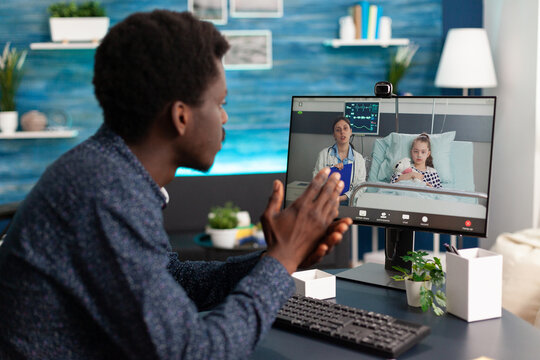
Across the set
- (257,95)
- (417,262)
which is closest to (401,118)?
(417,262)

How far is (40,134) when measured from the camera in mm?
3863

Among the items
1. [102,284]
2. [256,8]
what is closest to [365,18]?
[256,8]

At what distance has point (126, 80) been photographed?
1.00 meters

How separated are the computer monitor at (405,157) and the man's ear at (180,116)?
704 millimetres

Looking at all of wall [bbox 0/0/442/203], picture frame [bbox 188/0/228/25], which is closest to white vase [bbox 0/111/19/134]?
wall [bbox 0/0/442/203]

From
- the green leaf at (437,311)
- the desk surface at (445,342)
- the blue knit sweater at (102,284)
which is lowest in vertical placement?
the desk surface at (445,342)

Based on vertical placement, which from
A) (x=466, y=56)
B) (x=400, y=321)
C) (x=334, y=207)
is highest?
(x=466, y=56)

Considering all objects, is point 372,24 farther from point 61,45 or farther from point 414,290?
point 414,290

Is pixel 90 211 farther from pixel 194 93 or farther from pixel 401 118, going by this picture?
pixel 401 118

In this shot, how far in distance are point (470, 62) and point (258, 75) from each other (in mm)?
1409

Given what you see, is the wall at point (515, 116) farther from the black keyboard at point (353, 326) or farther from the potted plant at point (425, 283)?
the black keyboard at point (353, 326)

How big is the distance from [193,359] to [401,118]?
0.95 metres

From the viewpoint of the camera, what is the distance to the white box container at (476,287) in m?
1.33

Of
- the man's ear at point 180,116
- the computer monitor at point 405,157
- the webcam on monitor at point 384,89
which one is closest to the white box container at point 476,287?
the computer monitor at point 405,157
